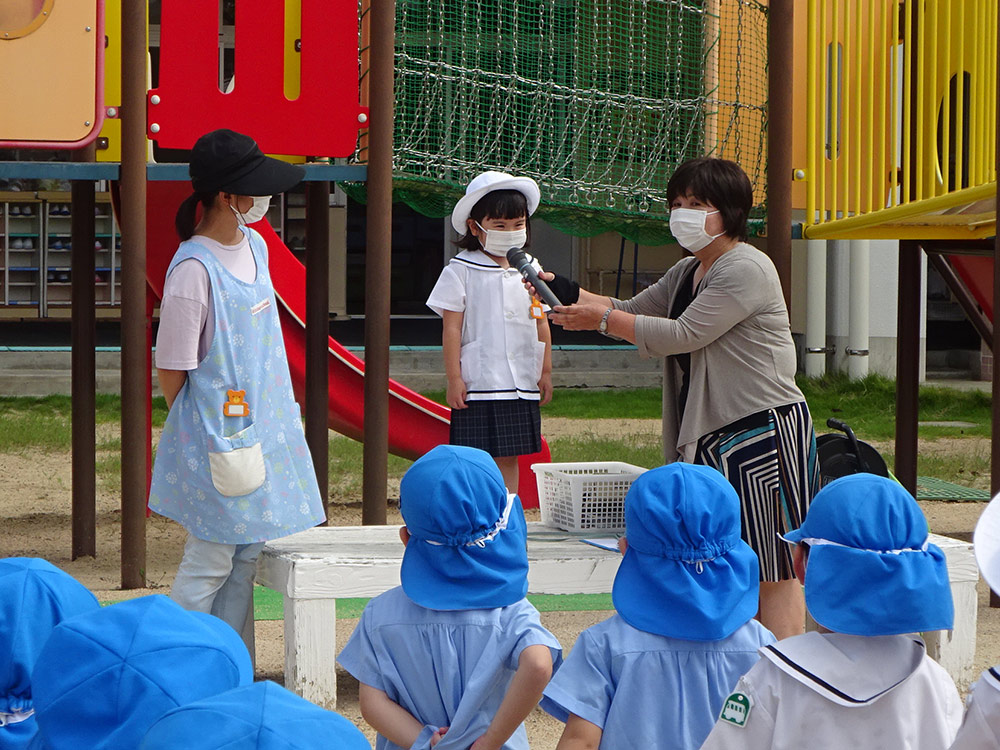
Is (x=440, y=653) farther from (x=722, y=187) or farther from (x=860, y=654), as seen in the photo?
(x=722, y=187)

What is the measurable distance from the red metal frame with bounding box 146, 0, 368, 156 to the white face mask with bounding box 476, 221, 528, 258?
0.72m

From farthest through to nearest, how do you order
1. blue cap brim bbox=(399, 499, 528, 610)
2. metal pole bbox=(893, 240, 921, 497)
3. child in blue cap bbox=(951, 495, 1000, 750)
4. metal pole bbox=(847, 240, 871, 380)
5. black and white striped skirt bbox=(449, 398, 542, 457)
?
metal pole bbox=(847, 240, 871, 380) < metal pole bbox=(893, 240, 921, 497) < black and white striped skirt bbox=(449, 398, 542, 457) < blue cap brim bbox=(399, 499, 528, 610) < child in blue cap bbox=(951, 495, 1000, 750)

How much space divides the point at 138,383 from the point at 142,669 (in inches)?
137

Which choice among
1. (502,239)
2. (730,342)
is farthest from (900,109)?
(730,342)

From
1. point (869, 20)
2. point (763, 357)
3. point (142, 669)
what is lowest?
point (142, 669)

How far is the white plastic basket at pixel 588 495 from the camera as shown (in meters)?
3.84

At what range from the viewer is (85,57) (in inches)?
176

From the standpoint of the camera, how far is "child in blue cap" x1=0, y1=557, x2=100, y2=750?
147 cm

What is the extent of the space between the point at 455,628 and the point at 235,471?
115 centimetres

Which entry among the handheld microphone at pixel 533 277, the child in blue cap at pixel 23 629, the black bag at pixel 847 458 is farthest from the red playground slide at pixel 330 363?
the child in blue cap at pixel 23 629

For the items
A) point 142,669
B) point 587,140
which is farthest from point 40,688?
point 587,140

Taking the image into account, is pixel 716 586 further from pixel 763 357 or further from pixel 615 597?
pixel 763 357

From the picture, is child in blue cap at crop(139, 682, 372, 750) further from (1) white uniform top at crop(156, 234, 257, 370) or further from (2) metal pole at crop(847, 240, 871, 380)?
(2) metal pole at crop(847, 240, 871, 380)

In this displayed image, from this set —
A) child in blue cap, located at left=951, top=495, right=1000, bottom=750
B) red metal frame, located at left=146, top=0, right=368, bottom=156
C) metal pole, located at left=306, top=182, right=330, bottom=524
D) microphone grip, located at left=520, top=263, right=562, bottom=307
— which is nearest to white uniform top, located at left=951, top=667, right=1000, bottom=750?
child in blue cap, located at left=951, top=495, right=1000, bottom=750
